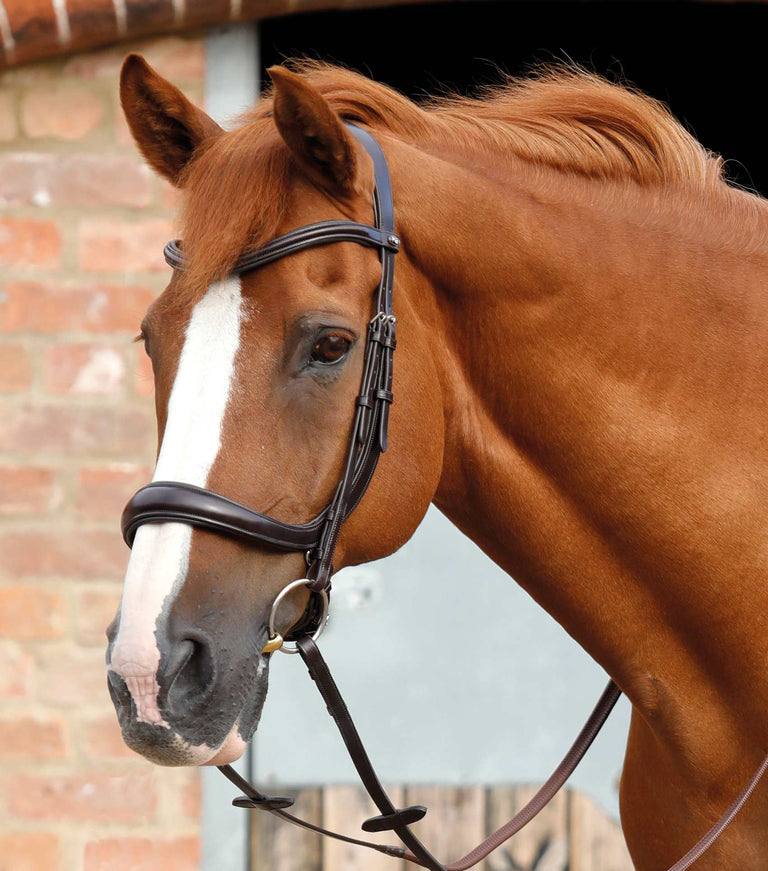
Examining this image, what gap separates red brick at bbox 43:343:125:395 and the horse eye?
157cm

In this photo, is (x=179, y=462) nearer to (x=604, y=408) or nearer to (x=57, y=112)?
(x=604, y=408)

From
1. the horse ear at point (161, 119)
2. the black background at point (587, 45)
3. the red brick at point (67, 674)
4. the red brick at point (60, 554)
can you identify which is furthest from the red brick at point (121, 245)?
the horse ear at point (161, 119)

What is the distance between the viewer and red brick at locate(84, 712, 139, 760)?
2.70m

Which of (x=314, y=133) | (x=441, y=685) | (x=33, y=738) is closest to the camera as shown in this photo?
(x=314, y=133)

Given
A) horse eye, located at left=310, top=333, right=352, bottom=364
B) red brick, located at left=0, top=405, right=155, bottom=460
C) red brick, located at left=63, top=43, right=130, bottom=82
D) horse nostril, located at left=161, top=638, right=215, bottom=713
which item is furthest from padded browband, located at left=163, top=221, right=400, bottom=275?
red brick, located at left=63, top=43, right=130, bottom=82

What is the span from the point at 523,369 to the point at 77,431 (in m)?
1.69

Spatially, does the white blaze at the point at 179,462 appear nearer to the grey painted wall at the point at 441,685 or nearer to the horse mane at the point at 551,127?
the horse mane at the point at 551,127

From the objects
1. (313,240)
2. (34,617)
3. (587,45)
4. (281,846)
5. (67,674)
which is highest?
(313,240)

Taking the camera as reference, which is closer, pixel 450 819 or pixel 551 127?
pixel 551 127

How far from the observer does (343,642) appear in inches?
120

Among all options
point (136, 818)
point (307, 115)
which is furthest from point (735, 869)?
point (136, 818)

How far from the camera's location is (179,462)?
122cm

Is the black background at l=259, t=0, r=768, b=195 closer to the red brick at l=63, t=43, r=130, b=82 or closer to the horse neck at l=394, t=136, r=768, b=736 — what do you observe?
the red brick at l=63, t=43, r=130, b=82

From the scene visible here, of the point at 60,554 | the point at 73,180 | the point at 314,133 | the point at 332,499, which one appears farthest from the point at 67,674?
the point at 314,133
